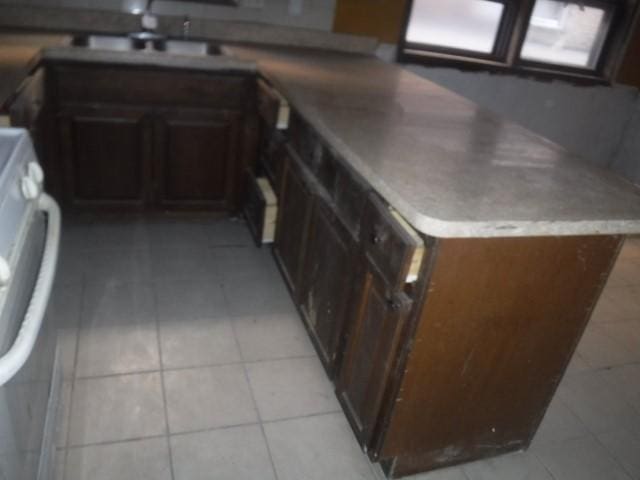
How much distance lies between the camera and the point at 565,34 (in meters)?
3.66

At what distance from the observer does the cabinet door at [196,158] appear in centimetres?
241

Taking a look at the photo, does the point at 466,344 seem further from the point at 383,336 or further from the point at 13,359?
the point at 13,359

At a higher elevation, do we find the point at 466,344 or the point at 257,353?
the point at 466,344

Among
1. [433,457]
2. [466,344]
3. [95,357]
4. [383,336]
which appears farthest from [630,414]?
[95,357]

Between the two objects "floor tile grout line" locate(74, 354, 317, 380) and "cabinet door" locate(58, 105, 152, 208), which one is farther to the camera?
"cabinet door" locate(58, 105, 152, 208)

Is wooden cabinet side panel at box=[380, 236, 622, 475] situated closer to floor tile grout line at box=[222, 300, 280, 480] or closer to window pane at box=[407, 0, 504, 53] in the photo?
floor tile grout line at box=[222, 300, 280, 480]

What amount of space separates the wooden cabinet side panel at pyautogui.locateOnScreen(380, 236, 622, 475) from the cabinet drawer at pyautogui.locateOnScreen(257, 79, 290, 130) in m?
1.12

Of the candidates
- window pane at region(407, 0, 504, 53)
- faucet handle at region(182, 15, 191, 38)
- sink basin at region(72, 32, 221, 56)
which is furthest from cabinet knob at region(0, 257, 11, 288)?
window pane at region(407, 0, 504, 53)

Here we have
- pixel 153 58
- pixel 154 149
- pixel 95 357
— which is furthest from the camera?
pixel 154 149

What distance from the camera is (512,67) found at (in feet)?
11.5

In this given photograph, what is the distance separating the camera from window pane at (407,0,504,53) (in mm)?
3225

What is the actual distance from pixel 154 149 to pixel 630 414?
2193mm

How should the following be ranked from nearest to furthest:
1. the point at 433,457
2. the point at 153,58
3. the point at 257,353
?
the point at 433,457, the point at 257,353, the point at 153,58

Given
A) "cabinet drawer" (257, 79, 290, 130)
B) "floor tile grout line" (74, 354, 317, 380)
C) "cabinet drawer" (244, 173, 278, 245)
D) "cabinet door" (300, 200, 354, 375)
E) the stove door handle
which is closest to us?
the stove door handle
